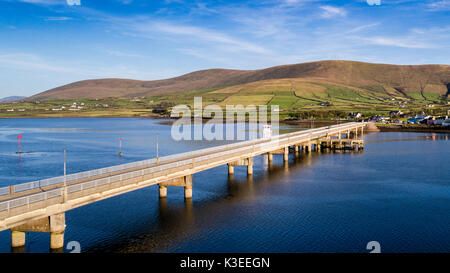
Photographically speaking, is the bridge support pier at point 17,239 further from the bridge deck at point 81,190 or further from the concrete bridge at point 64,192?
the bridge deck at point 81,190

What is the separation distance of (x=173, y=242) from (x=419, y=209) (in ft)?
84.7

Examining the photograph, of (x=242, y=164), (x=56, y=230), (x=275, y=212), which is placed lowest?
(x=275, y=212)

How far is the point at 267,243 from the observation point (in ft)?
101

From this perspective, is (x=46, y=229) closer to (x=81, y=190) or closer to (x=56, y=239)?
(x=56, y=239)

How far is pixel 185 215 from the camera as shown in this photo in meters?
37.7

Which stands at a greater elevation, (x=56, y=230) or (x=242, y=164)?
(x=242, y=164)

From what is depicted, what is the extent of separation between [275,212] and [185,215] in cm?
872

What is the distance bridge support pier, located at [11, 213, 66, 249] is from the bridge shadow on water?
225cm

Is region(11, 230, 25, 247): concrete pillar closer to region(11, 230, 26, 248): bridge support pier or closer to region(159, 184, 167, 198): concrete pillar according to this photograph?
region(11, 230, 26, 248): bridge support pier

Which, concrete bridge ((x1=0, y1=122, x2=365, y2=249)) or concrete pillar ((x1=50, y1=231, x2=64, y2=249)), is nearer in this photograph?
concrete bridge ((x1=0, y1=122, x2=365, y2=249))

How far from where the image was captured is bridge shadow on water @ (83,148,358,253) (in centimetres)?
2992

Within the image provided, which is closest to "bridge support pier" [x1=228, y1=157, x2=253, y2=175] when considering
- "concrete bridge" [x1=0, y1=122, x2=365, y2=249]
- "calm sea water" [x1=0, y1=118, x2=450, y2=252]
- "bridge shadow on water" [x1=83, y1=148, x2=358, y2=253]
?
"bridge shadow on water" [x1=83, y1=148, x2=358, y2=253]

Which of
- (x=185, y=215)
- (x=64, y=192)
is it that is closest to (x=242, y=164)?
(x=185, y=215)
